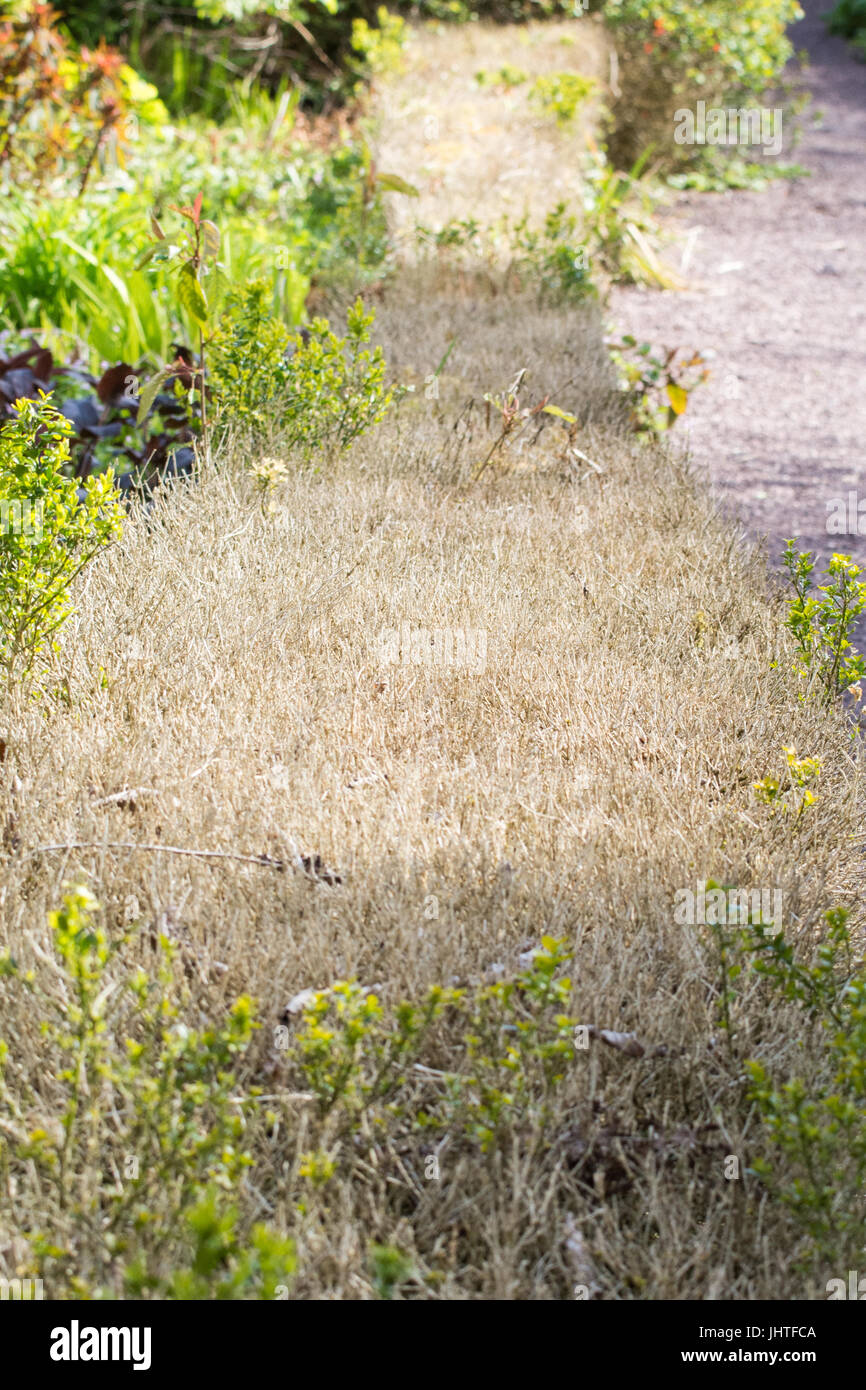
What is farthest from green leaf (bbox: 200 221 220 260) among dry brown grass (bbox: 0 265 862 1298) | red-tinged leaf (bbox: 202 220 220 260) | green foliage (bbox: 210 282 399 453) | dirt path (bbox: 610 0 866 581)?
dirt path (bbox: 610 0 866 581)

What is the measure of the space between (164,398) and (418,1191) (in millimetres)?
3750

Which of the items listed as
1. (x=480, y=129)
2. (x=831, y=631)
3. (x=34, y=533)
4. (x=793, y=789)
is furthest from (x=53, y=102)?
(x=793, y=789)

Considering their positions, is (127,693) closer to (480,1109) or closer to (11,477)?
(11,477)

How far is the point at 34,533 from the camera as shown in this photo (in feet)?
9.83

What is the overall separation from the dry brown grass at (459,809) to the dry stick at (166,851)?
0.02m

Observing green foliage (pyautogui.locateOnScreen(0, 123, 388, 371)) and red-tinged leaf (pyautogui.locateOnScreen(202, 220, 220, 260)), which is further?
green foliage (pyautogui.locateOnScreen(0, 123, 388, 371))

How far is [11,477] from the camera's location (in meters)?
3.04

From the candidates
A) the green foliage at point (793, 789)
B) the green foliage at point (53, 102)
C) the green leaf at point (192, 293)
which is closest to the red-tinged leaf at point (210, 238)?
the green leaf at point (192, 293)

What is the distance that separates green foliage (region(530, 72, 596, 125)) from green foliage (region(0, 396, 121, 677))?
23.9 ft

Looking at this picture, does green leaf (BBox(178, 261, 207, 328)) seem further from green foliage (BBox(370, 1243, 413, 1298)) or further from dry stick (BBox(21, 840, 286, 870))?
green foliage (BBox(370, 1243, 413, 1298))

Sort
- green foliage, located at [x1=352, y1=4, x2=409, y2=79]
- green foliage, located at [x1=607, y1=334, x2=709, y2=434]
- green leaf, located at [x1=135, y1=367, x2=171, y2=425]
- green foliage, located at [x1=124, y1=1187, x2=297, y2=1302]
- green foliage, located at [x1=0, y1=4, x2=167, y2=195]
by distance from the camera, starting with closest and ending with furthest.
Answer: green foliage, located at [x1=124, y1=1187, x2=297, y2=1302] → green leaf, located at [x1=135, y1=367, x2=171, y2=425] → green foliage, located at [x1=607, y1=334, x2=709, y2=434] → green foliage, located at [x1=0, y1=4, x2=167, y2=195] → green foliage, located at [x1=352, y1=4, x2=409, y2=79]

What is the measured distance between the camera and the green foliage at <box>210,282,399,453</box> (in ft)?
14.2

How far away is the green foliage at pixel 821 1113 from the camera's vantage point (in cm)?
178

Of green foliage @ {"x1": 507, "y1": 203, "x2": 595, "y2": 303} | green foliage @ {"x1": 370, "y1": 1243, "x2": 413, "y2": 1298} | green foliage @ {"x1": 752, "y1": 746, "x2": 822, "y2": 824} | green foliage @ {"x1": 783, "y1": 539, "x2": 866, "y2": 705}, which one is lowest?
green foliage @ {"x1": 370, "y1": 1243, "x2": 413, "y2": 1298}
